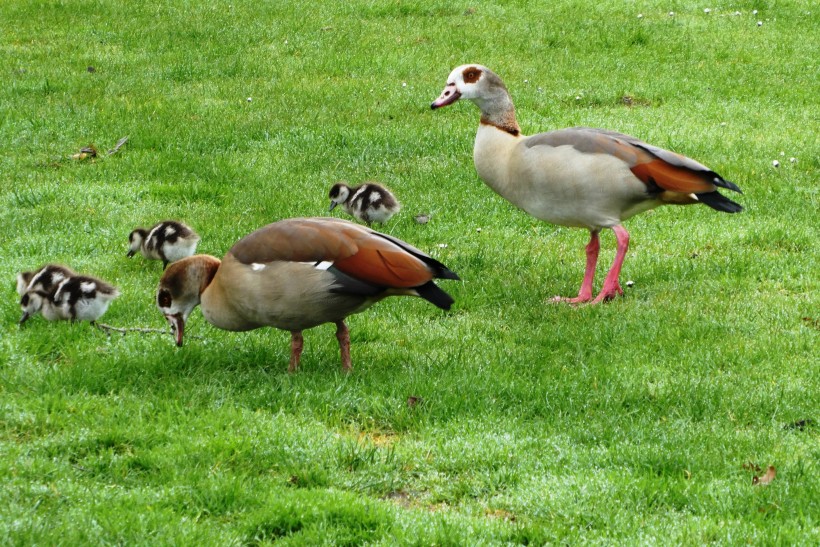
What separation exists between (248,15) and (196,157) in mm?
6768

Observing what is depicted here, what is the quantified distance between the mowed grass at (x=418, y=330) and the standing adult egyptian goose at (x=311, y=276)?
1.36 ft

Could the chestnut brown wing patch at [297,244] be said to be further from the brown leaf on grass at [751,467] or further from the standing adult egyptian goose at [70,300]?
the brown leaf on grass at [751,467]

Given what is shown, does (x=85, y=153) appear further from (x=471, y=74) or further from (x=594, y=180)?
(x=594, y=180)

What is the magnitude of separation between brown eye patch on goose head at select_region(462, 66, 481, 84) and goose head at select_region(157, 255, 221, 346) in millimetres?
3147

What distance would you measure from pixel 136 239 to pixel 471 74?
10.1 feet

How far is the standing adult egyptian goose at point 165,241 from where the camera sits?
8539 millimetres

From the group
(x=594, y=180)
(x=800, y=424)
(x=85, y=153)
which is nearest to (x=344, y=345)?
(x=594, y=180)

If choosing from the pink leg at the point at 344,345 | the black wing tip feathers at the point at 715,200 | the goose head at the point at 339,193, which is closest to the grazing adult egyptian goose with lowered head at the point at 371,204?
the goose head at the point at 339,193

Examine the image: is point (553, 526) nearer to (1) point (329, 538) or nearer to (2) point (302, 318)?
(1) point (329, 538)

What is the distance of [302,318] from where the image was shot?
6.48 metres

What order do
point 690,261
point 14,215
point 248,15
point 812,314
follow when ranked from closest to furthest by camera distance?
point 812,314 < point 690,261 < point 14,215 < point 248,15

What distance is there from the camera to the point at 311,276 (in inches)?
249

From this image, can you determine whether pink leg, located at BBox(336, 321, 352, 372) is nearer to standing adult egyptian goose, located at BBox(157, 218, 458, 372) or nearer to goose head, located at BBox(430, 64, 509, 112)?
standing adult egyptian goose, located at BBox(157, 218, 458, 372)

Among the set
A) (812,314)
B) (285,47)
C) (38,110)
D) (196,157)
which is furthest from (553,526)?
(285,47)
